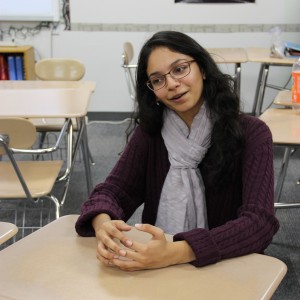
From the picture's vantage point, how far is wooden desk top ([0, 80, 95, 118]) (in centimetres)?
215

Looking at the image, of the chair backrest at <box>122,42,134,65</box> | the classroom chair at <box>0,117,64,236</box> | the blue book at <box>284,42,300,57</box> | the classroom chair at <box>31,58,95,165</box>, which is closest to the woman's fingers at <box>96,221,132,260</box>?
the classroom chair at <box>0,117,64,236</box>

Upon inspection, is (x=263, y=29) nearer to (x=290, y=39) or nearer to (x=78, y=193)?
(x=290, y=39)

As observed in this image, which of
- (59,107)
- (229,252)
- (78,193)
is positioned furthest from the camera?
(78,193)

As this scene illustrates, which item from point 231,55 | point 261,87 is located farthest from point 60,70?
point 261,87

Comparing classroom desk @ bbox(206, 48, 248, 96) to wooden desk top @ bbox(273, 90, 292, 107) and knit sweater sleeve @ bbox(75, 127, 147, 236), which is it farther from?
knit sweater sleeve @ bbox(75, 127, 147, 236)

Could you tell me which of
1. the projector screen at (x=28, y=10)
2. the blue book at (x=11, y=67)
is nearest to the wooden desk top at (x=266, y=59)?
the projector screen at (x=28, y=10)

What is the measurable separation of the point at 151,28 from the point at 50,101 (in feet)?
7.49

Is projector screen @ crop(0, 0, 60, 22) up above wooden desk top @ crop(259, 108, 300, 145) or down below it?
above

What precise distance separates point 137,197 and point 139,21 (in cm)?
331

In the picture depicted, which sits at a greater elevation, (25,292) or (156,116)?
(156,116)

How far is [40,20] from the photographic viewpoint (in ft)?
14.3

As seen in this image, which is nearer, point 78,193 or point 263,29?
point 78,193

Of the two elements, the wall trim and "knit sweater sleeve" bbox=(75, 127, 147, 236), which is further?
the wall trim

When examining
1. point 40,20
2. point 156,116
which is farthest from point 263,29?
point 156,116
